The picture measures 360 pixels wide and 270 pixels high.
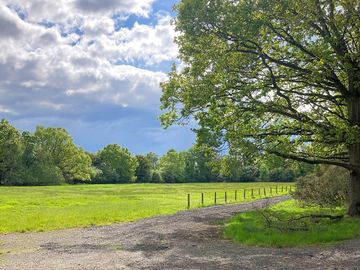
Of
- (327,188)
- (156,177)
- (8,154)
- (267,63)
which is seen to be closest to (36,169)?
(8,154)

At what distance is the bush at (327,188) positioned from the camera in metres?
29.6

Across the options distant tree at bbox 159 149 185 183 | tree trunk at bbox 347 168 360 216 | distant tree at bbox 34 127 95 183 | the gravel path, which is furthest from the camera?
distant tree at bbox 159 149 185 183

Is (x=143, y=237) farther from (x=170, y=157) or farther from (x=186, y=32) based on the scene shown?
(x=170, y=157)

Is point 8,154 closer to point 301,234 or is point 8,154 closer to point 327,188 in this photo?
point 327,188

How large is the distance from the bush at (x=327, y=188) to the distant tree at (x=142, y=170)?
13893cm

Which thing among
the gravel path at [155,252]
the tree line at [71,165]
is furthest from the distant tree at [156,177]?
the gravel path at [155,252]

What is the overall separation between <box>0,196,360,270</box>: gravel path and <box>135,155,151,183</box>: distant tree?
486 ft

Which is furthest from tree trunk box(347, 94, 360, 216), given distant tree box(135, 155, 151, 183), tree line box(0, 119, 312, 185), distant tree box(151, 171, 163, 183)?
distant tree box(135, 155, 151, 183)

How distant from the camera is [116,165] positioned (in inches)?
6260

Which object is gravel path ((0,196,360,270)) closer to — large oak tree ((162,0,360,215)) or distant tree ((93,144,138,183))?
large oak tree ((162,0,360,215))

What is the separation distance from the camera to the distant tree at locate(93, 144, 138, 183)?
154 metres

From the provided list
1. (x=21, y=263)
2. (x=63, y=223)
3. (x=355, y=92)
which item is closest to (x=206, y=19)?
(x=355, y=92)

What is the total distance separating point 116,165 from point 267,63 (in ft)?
461

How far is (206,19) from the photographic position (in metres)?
21.0
